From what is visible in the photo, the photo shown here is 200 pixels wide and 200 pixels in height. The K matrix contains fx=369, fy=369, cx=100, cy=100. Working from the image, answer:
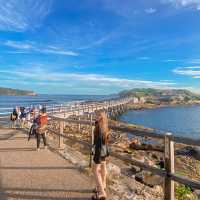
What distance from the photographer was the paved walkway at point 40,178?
6.89m

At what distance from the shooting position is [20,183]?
25.3ft

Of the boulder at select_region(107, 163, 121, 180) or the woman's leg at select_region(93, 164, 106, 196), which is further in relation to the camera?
the boulder at select_region(107, 163, 121, 180)

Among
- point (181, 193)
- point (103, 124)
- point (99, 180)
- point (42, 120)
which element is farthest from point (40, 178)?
point (42, 120)

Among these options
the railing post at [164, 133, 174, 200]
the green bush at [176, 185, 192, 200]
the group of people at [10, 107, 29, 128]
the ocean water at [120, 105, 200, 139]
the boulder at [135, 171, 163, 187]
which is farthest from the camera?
the ocean water at [120, 105, 200, 139]

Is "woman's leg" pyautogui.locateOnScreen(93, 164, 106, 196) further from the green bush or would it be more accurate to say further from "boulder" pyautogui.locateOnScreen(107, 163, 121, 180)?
the green bush

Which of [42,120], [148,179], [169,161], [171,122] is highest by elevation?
[42,120]

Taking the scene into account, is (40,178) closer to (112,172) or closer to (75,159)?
(112,172)

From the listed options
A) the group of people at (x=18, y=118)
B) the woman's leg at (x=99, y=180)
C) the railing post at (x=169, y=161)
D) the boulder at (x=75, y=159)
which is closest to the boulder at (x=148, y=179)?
the boulder at (x=75, y=159)

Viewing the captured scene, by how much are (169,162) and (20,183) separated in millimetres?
3433

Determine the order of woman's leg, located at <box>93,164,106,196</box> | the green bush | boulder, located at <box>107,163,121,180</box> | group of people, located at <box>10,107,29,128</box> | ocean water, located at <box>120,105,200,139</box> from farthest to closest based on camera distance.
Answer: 1. ocean water, located at <box>120,105,200,139</box>
2. group of people, located at <box>10,107,29,128</box>
3. the green bush
4. boulder, located at <box>107,163,121,180</box>
5. woman's leg, located at <box>93,164,106,196</box>

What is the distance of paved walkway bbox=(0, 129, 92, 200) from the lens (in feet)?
22.6

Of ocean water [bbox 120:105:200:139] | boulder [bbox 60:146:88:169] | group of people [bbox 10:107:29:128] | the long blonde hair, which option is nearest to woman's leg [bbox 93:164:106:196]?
the long blonde hair

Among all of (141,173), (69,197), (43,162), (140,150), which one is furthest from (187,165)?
(69,197)

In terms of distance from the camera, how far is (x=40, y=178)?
26.9 feet
